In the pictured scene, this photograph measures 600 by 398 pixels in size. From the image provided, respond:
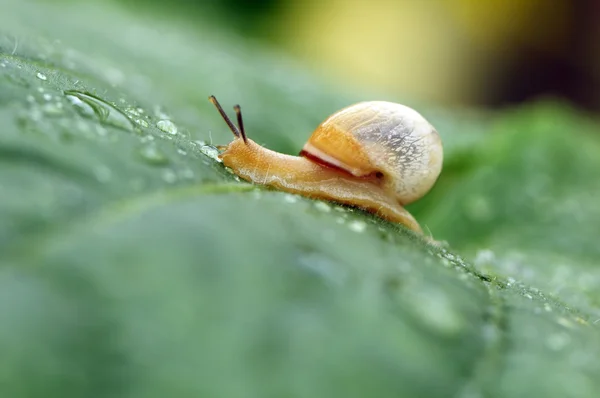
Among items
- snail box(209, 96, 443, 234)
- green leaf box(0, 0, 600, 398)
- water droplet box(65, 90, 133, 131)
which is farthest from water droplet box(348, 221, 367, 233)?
water droplet box(65, 90, 133, 131)

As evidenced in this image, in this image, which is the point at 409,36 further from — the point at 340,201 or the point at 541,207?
the point at 340,201

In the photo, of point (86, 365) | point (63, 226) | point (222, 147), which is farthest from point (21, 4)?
point (86, 365)

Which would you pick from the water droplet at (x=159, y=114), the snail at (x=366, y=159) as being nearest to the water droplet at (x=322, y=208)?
the snail at (x=366, y=159)

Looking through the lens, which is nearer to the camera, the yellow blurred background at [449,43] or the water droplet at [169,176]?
the water droplet at [169,176]

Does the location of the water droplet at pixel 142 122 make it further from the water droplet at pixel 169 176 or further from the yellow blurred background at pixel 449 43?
the yellow blurred background at pixel 449 43

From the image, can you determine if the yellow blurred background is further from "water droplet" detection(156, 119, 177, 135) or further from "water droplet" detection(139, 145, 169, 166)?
"water droplet" detection(139, 145, 169, 166)
